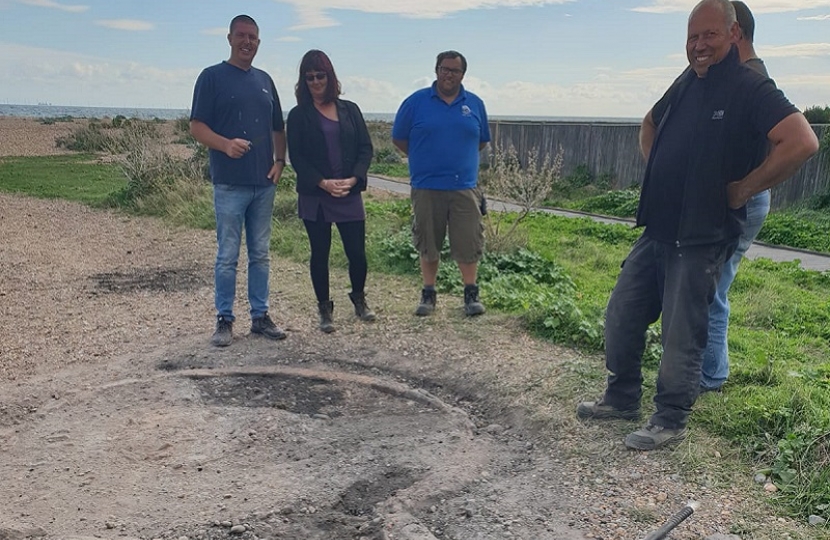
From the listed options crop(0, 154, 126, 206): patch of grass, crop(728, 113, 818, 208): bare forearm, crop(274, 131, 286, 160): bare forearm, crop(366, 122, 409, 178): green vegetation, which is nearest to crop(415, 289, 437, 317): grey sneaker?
crop(274, 131, 286, 160): bare forearm

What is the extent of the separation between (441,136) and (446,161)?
186 mm

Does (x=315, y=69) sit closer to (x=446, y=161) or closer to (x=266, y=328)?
(x=446, y=161)

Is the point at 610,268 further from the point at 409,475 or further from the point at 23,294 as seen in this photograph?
the point at 23,294

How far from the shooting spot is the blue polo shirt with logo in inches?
204

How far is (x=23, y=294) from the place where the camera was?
6.58m

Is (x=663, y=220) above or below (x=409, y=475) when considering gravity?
above

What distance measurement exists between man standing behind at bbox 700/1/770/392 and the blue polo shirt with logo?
2114 millimetres

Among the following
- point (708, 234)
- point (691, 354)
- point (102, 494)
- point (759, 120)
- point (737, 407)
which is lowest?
point (102, 494)

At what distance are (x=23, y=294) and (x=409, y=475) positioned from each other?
192 inches

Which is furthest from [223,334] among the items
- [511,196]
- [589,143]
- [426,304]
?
[589,143]

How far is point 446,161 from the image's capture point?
5238mm

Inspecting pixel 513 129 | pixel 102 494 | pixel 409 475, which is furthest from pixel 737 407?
pixel 513 129

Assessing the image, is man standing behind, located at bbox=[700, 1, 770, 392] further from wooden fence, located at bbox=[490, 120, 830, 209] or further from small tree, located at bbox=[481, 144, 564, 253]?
wooden fence, located at bbox=[490, 120, 830, 209]

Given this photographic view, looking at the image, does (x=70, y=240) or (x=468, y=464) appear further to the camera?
(x=70, y=240)
